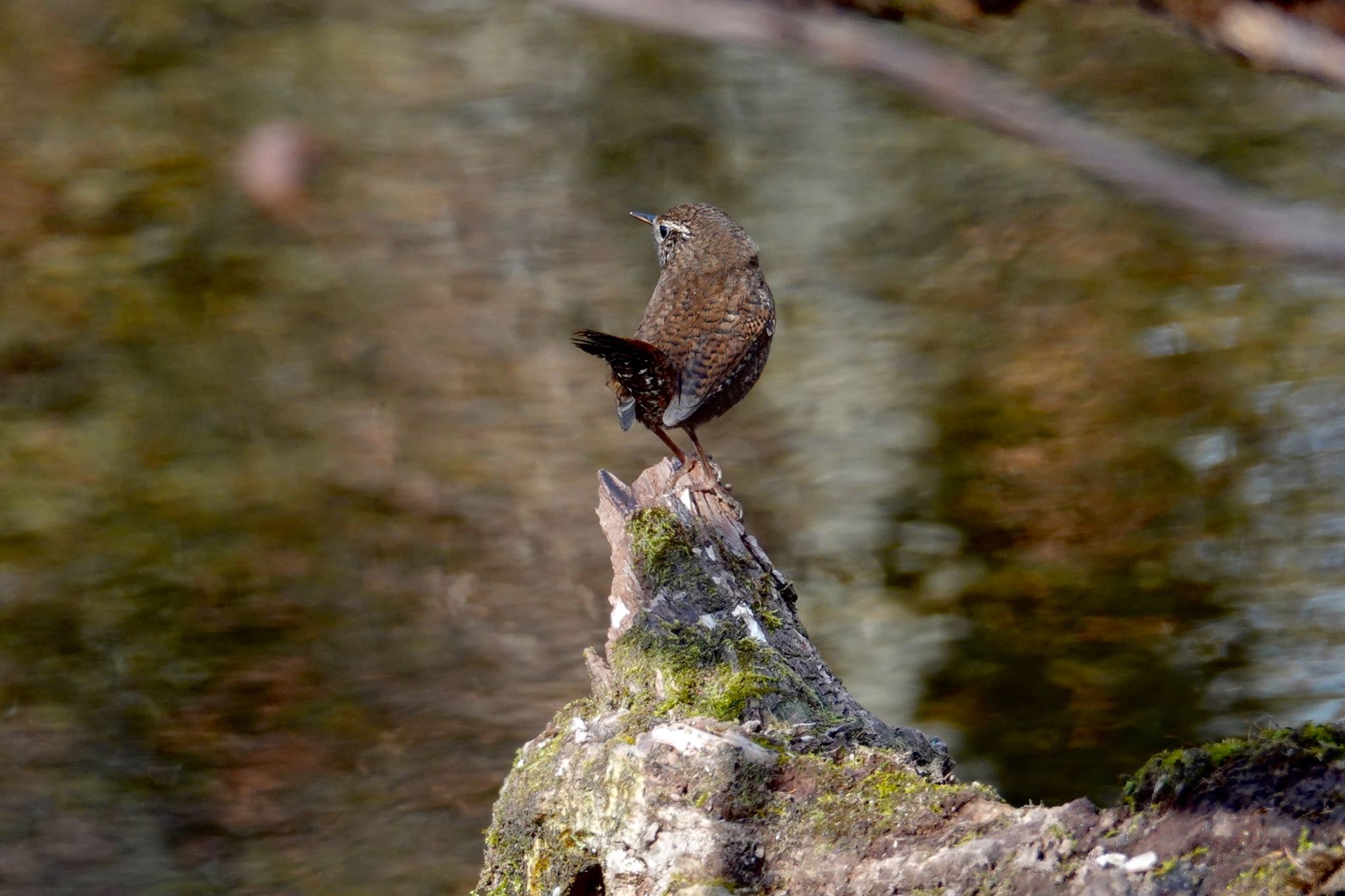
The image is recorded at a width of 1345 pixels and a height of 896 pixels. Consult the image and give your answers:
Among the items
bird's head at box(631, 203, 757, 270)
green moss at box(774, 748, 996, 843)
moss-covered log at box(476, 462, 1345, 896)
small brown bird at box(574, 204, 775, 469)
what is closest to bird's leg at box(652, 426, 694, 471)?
small brown bird at box(574, 204, 775, 469)

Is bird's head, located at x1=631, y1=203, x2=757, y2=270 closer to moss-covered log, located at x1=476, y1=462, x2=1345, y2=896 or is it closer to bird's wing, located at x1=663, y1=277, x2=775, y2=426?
bird's wing, located at x1=663, y1=277, x2=775, y2=426

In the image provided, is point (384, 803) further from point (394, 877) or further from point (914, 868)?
point (914, 868)

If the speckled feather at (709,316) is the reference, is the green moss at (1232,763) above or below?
above

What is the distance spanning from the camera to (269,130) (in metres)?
7.20

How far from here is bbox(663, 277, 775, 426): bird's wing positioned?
3557mm

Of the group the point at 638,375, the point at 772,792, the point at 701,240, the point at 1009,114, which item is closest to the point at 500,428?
the point at 701,240

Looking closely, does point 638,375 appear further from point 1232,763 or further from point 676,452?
point 1232,763

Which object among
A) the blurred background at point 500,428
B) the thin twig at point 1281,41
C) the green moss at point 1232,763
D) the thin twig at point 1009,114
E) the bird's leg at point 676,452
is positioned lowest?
the blurred background at point 500,428

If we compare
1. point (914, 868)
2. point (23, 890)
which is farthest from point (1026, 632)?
point (23, 890)

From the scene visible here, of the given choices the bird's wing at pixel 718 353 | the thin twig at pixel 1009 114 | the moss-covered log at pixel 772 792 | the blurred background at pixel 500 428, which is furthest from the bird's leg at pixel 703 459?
the thin twig at pixel 1009 114

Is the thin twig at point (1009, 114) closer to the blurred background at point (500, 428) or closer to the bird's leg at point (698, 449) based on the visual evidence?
the bird's leg at point (698, 449)

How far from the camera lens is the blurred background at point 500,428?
18.6 ft

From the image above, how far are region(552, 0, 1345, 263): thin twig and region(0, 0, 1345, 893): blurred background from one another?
4.56 meters

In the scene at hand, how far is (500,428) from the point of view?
6.48m
